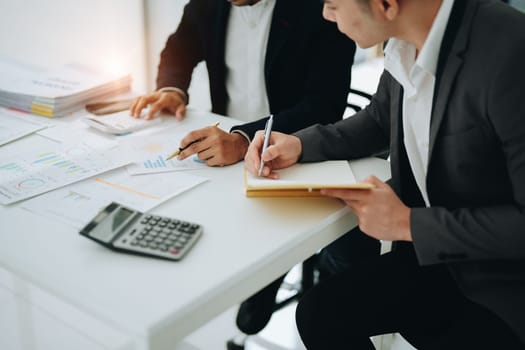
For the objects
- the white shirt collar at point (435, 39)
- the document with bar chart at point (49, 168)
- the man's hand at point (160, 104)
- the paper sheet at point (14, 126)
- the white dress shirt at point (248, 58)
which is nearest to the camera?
the white shirt collar at point (435, 39)

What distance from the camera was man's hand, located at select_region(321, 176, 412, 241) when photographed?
1.04 m

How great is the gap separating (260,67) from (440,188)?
2.76 ft

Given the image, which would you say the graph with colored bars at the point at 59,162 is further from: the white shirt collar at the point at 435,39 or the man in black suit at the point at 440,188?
the white shirt collar at the point at 435,39

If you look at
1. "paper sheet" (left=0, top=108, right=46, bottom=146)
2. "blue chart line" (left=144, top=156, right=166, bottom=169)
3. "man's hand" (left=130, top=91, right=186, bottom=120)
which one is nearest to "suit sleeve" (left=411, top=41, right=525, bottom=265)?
"blue chart line" (left=144, top=156, right=166, bottom=169)

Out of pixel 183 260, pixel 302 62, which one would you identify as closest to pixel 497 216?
pixel 183 260

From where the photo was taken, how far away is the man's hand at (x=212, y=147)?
1.32 m

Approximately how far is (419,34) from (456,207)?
339 millimetres

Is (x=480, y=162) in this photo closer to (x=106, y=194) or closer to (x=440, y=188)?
(x=440, y=188)

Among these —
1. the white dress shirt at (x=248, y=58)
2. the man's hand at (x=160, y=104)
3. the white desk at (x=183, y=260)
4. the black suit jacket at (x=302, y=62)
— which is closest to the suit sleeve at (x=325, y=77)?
the black suit jacket at (x=302, y=62)

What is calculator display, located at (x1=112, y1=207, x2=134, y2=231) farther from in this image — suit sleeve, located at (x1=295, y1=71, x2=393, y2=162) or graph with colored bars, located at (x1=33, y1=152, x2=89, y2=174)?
suit sleeve, located at (x1=295, y1=71, x2=393, y2=162)

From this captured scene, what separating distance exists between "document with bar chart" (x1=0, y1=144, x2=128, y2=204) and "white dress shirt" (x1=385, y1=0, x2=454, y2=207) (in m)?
0.63

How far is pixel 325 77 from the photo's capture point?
1645 millimetres

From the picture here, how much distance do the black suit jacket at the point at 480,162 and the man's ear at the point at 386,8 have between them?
0.33ft

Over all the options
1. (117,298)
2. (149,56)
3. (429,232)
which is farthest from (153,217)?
(149,56)
